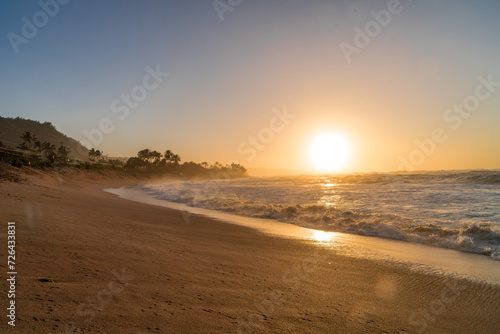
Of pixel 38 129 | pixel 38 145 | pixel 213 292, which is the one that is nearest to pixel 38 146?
pixel 38 145

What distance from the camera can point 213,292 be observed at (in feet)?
12.6

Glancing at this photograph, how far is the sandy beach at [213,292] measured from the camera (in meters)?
2.92

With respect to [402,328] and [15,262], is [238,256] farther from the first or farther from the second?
[15,262]

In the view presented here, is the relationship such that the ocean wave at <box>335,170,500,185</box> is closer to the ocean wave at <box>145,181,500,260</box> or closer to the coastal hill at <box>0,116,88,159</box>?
the ocean wave at <box>145,181,500,260</box>

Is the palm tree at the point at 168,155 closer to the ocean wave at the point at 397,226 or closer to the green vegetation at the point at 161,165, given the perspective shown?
the green vegetation at the point at 161,165

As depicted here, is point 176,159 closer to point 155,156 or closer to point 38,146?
point 155,156

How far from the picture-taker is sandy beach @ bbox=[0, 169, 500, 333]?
2.92 metres

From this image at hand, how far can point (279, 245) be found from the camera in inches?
301

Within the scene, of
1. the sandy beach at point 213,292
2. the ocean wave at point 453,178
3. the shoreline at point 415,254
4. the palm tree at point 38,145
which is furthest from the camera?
the palm tree at point 38,145

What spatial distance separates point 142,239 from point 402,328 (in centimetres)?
580

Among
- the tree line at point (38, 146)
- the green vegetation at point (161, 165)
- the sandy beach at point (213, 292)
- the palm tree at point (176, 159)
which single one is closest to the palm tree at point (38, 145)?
the tree line at point (38, 146)

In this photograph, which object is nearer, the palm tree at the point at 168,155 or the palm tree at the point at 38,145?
the palm tree at the point at 38,145

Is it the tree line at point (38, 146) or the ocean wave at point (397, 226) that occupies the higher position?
the tree line at point (38, 146)

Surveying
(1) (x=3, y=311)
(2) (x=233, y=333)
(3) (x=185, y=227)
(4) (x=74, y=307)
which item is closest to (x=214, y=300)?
(2) (x=233, y=333)
